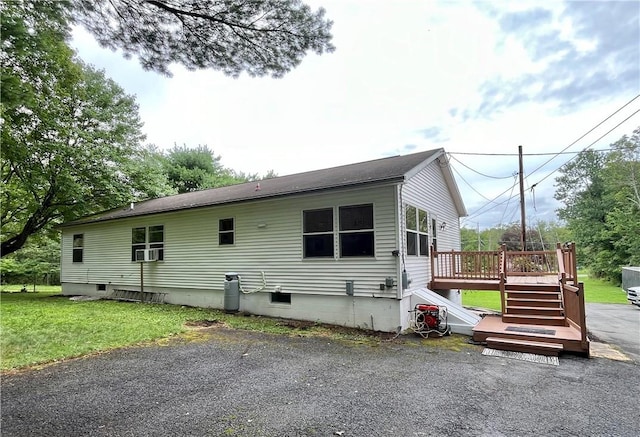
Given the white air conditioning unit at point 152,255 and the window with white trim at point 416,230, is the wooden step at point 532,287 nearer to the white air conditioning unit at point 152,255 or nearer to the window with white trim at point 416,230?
the window with white trim at point 416,230

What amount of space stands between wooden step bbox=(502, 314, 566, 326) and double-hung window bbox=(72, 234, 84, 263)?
15.2m

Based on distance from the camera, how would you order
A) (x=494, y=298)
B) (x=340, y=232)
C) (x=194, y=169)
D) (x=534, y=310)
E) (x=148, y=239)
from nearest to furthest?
(x=534, y=310) < (x=340, y=232) < (x=148, y=239) < (x=494, y=298) < (x=194, y=169)

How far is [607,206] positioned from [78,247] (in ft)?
110

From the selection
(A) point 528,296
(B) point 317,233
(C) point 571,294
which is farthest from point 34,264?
(C) point 571,294

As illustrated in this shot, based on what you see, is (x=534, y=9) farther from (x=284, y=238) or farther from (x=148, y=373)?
(x=148, y=373)

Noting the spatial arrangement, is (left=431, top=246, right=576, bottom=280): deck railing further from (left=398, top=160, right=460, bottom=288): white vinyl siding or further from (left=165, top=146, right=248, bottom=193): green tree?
(left=165, top=146, right=248, bottom=193): green tree

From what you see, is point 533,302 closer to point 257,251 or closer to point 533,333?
point 533,333

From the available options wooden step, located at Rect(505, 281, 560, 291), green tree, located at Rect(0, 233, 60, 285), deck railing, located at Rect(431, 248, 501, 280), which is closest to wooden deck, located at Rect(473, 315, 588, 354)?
wooden step, located at Rect(505, 281, 560, 291)

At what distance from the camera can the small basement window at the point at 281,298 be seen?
843 cm

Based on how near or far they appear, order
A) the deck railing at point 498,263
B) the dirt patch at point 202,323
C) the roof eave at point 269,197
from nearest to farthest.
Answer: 1. the roof eave at point 269,197
2. the dirt patch at point 202,323
3. the deck railing at point 498,263

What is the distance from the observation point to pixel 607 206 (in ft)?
81.2

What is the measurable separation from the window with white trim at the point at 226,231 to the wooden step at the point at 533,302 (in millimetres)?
7116

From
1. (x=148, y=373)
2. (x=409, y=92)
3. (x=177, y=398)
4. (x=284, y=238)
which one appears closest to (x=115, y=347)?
(x=148, y=373)

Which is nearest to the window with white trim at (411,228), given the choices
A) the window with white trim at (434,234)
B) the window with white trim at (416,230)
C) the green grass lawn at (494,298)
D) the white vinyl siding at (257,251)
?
the window with white trim at (416,230)
